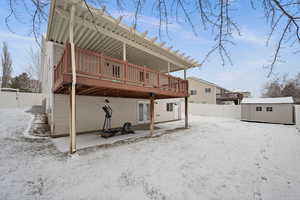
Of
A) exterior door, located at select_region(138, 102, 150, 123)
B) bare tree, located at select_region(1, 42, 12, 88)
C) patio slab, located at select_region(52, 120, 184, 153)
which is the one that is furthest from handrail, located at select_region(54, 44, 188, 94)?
bare tree, located at select_region(1, 42, 12, 88)

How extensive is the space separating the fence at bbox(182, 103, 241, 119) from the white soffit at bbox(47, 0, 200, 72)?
10.5 m

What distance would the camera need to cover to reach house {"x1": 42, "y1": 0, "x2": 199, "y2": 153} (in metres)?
4.32

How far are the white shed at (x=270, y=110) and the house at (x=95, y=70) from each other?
8934 millimetres

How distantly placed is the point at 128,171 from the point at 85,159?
56.2 inches

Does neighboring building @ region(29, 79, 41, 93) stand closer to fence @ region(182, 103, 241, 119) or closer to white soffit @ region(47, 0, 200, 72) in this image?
white soffit @ region(47, 0, 200, 72)

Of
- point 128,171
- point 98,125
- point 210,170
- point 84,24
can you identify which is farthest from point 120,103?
point 210,170

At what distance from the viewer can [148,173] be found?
130 inches

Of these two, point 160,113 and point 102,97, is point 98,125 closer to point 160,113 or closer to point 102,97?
point 102,97

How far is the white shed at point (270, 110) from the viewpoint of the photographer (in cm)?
1224

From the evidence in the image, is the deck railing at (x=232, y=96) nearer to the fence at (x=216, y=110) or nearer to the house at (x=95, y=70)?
the fence at (x=216, y=110)

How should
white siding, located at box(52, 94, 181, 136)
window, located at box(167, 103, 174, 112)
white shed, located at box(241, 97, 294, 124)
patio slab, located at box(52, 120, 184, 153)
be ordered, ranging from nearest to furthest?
patio slab, located at box(52, 120, 184, 153), white siding, located at box(52, 94, 181, 136), white shed, located at box(241, 97, 294, 124), window, located at box(167, 103, 174, 112)

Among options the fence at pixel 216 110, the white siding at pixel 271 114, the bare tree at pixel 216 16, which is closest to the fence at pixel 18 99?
the bare tree at pixel 216 16

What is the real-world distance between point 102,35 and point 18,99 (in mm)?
12502

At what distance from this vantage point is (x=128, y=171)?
336cm
